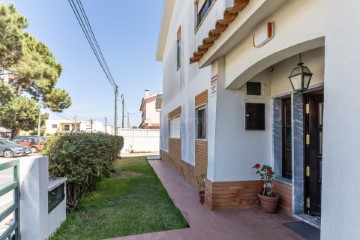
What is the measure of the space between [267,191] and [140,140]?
21.0 meters

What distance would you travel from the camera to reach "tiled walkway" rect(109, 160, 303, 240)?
4047mm

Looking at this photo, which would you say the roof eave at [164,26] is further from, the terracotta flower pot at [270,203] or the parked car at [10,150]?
the parked car at [10,150]

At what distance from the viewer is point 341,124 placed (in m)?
2.14

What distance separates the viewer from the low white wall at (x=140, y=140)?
25.0 meters

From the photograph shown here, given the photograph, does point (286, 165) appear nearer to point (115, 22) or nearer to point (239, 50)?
point (239, 50)

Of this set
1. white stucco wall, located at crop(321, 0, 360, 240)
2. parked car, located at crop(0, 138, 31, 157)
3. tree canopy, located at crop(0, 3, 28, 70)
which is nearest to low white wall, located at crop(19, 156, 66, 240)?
white stucco wall, located at crop(321, 0, 360, 240)

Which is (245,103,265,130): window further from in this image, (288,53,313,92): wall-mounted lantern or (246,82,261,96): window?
(288,53,313,92): wall-mounted lantern

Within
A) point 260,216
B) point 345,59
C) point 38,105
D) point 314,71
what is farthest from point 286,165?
point 38,105

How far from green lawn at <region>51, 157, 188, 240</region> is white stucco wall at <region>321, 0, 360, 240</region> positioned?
3001 millimetres

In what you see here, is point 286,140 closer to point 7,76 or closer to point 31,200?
point 31,200

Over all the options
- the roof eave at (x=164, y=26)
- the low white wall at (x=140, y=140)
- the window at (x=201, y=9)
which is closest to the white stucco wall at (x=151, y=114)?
the low white wall at (x=140, y=140)

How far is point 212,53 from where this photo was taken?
4.96 m

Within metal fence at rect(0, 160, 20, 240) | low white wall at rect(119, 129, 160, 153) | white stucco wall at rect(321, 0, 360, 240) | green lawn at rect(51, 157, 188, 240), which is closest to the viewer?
white stucco wall at rect(321, 0, 360, 240)

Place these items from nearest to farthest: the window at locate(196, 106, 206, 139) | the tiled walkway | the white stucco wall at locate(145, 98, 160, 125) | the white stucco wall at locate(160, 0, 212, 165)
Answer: the tiled walkway → the window at locate(196, 106, 206, 139) → the white stucco wall at locate(160, 0, 212, 165) → the white stucco wall at locate(145, 98, 160, 125)
